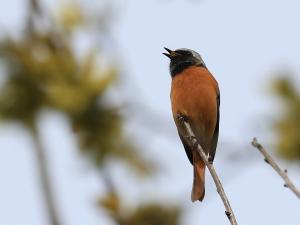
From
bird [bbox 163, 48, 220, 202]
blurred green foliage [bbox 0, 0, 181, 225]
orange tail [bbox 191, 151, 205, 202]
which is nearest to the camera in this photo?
blurred green foliage [bbox 0, 0, 181, 225]

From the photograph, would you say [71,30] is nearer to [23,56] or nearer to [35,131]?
[23,56]

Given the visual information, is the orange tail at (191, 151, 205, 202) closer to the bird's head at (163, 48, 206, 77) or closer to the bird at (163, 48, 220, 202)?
the bird at (163, 48, 220, 202)

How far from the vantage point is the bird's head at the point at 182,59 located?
22.8 ft

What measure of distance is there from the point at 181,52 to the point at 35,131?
4.23 metres

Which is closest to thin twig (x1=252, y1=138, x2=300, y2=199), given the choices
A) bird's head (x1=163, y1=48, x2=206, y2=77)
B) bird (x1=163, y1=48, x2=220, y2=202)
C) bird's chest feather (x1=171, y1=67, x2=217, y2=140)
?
bird (x1=163, y1=48, x2=220, y2=202)

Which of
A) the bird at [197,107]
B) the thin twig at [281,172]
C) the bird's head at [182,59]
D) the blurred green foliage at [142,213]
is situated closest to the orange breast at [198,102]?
the bird at [197,107]

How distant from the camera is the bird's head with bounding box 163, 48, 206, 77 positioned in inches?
274

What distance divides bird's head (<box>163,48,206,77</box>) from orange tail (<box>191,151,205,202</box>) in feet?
3.08

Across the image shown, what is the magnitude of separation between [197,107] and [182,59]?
997mm

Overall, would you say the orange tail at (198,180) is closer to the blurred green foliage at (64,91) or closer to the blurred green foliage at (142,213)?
the blurred green foliage at (64,91)

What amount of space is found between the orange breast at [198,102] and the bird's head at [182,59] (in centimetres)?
30

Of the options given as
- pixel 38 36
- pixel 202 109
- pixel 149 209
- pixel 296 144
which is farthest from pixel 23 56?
pixel 202 109

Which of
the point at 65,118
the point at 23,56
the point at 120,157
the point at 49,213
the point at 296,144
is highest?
the point at 23,56

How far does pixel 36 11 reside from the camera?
382cm
